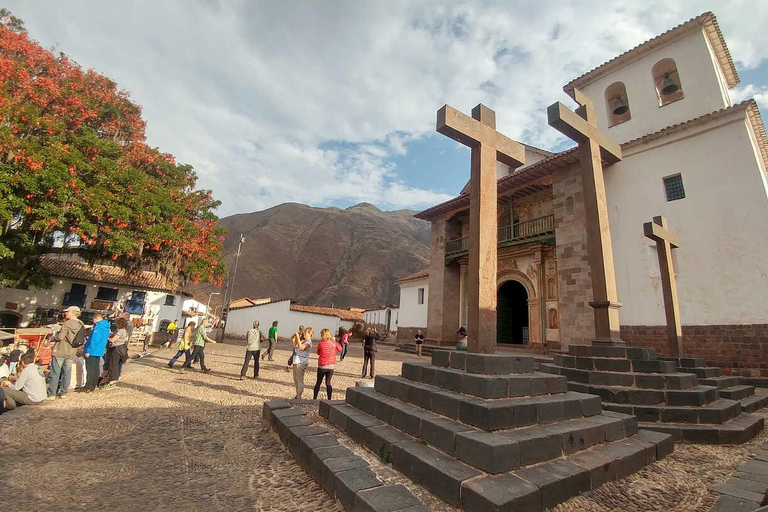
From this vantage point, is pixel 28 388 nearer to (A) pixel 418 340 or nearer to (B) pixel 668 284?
(B) pixel 668 284

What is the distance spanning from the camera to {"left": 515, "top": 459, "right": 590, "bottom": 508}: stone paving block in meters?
2.35

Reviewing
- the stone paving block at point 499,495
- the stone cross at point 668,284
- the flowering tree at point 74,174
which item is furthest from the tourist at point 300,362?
the flowering tree at point 74,174

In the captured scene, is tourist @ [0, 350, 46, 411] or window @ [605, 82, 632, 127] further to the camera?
window @ [605, 82, 632, 127]

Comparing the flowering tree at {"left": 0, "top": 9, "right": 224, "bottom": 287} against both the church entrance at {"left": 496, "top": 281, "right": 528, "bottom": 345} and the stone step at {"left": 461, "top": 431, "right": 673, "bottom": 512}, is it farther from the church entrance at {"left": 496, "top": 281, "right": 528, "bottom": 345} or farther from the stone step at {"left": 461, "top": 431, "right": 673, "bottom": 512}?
the church entrance at {"left": 496, "top": 281, "right": 528, "bottom": 345}

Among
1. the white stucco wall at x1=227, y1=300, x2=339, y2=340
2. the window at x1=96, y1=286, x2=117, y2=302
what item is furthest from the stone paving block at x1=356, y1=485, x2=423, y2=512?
the window at x1=96, y1=286, x2=117, y2=302

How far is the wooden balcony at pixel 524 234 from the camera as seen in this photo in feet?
43.6

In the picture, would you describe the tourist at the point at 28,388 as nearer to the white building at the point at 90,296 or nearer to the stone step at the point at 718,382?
the stone step at the point at 718,382

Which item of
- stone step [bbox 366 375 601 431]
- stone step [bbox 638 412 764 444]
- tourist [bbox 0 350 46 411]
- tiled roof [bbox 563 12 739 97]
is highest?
tiled roof [bbox 563 12 739 97]

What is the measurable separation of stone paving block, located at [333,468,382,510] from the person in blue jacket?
6172 millimetres

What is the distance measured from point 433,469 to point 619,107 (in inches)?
615

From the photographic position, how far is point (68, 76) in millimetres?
13852

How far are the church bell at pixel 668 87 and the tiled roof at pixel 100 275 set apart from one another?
79.4 feet

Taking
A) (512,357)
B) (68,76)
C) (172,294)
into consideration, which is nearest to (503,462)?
(512,357)

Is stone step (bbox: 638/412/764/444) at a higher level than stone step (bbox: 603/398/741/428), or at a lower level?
lower
